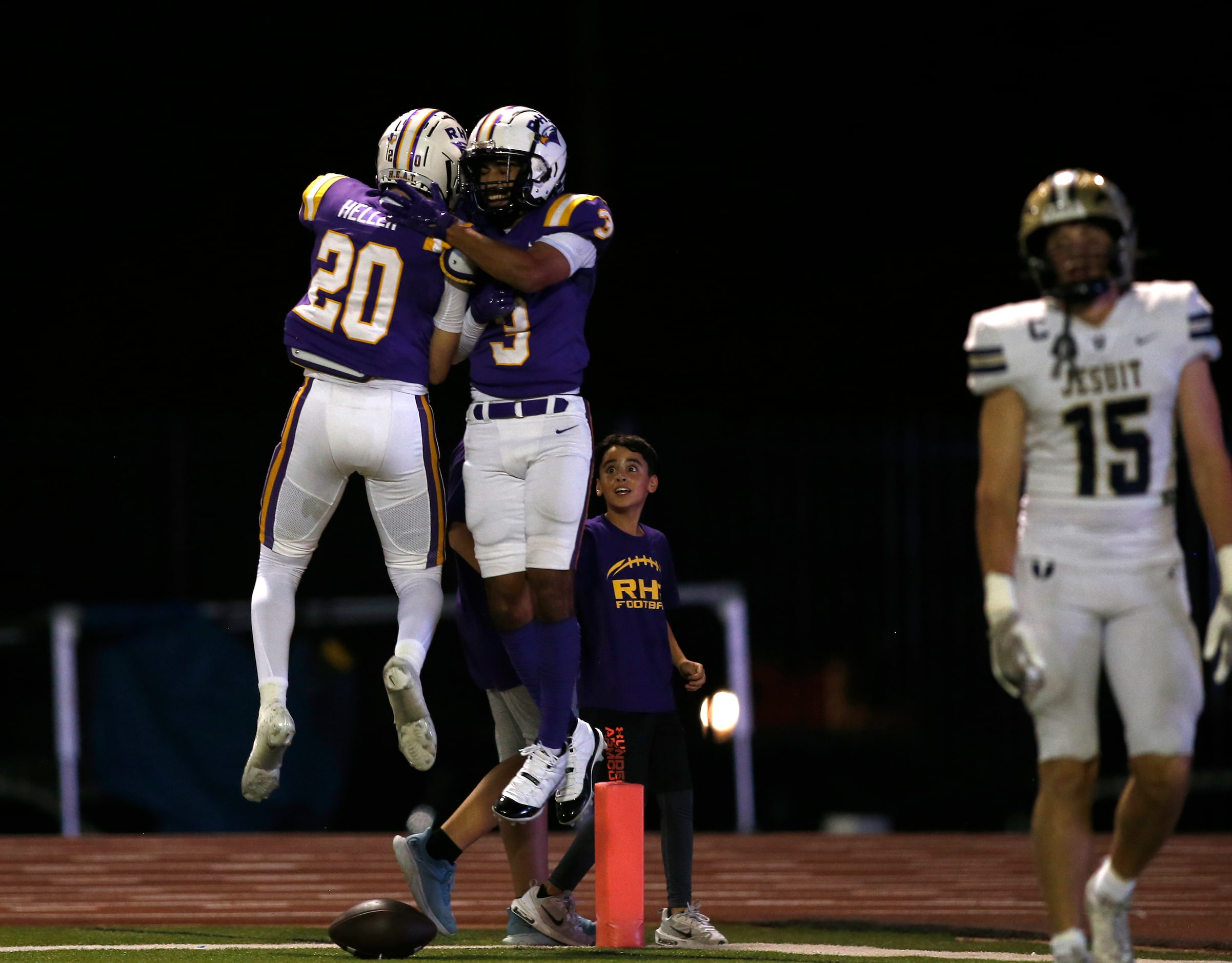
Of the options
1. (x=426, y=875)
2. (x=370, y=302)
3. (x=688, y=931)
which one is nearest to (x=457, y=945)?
(x=426, y=875)

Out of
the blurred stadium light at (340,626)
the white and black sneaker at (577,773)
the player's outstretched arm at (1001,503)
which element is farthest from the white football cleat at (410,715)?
the blurred stadium light at (340,626)

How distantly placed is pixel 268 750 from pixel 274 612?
1.69 feet

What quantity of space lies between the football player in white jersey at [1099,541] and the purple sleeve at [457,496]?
232 centimetres

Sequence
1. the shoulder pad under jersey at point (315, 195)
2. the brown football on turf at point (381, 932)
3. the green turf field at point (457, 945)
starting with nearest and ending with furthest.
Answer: the brown football on turf at point (381, 932)
the green turf field at point (457, 945)
the shoulder pad under jersey at point (315, 195)

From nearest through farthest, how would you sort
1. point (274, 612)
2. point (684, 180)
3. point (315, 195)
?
point (274, 612)
point (315, 195)
point (684, 180)

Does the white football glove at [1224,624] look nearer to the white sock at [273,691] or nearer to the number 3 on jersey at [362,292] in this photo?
the number 3 on jersey at [362,292]

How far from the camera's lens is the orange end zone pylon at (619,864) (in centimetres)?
552

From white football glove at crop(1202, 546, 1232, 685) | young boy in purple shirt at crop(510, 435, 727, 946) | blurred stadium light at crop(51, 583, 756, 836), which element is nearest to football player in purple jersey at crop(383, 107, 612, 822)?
young boy in purple shirt at crop(510, 435, 727, 946)

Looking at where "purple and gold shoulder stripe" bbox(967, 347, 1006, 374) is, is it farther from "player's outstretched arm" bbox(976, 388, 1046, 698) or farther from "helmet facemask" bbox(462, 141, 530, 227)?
"helmet facemask" bbox(462, 141, 530, 227)

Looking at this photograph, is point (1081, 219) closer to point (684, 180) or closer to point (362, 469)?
point (362, 469)

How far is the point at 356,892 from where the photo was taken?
827 centimetres

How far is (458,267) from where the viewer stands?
571 centimetres

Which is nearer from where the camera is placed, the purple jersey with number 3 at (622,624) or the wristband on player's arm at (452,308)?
the wristband on player's arm at (452,308)

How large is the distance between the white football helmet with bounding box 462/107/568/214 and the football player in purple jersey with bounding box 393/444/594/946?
842 millimetres
